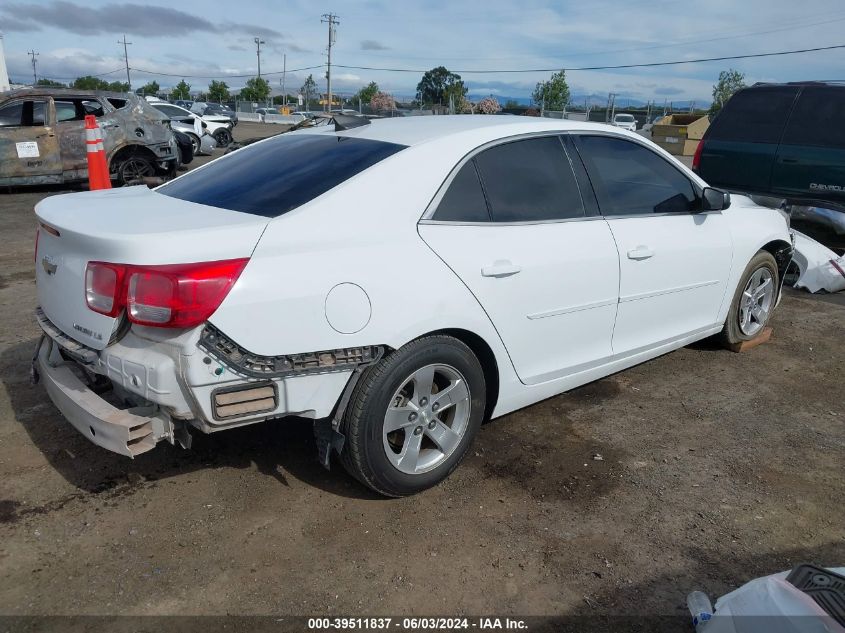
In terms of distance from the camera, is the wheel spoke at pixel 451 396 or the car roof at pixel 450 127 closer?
the wheel spoke at pixel 451 396

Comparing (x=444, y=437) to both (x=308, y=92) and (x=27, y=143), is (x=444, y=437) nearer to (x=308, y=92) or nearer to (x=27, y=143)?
(x=27, y=143)

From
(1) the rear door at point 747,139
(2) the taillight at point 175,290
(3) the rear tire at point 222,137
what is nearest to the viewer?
(2) the taillight at point 175,290

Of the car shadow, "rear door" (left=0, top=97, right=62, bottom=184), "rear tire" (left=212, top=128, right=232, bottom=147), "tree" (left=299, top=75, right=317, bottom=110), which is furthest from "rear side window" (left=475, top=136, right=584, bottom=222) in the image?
"tree" (left=299, top=75, right=317, bottom=110)

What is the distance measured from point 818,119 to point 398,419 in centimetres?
630

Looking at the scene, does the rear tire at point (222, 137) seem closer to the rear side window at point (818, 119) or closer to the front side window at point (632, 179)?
A: the rear side window at point (818, 119)

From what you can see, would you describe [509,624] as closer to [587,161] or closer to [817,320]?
[587,161]

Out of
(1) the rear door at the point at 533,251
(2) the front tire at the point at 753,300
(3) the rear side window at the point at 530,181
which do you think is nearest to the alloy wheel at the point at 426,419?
(1) the rear door at the point at 533,251

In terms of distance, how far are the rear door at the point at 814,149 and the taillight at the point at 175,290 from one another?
21.2 ft

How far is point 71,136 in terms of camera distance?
36.7 ft

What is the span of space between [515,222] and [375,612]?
1.79m

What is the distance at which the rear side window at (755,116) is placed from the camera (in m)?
7.12

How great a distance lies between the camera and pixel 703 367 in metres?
4.72

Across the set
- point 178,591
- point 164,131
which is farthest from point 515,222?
point 164,131

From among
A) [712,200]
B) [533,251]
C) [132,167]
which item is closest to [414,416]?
[533,251]
